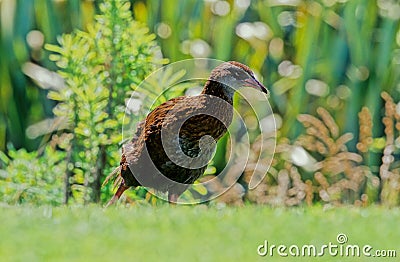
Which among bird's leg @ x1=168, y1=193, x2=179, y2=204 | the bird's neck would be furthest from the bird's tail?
the bird's neck

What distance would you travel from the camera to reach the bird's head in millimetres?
5695

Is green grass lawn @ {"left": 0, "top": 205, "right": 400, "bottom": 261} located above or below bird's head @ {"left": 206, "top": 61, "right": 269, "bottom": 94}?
below

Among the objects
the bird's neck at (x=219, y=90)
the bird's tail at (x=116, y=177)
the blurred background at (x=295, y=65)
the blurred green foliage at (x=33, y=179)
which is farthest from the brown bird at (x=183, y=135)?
the blurred background at (x=295, y=65)

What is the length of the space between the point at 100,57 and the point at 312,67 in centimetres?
173

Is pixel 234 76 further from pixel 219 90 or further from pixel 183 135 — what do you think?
pixel 183 135

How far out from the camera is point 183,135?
5.56 metres

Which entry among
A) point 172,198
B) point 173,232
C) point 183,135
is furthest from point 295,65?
point 173,232

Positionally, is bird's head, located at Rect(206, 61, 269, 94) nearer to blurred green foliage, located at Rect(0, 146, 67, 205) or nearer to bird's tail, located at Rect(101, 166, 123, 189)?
bird's tail, located at Rect(101, 166, 123, 189)

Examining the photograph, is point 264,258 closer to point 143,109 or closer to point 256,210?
point 256,210

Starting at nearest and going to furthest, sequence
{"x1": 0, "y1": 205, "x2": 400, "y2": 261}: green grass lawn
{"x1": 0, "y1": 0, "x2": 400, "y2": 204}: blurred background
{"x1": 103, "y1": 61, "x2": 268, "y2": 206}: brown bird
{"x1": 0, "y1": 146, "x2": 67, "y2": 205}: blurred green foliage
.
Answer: {"x1": 0, "y1": 205, "x2": 400, "y2": 261}: green grass lawn, {"x1": 103, "y1": 61, "x2": 268, "y2": 206}: brown bird, {"x1": 0, "y1": 146, "x2": 67, "y2": 205}: blurred green foliage, {"x1": 0, "y1": 0, "x2": 400, "y2": 204}: blurred background

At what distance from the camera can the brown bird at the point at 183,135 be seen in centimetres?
558

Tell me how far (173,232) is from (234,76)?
104 centimetres

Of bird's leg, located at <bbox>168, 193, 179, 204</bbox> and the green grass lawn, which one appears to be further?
bird's leg, located at <bbox>168, 193, 179, 204</bbox>

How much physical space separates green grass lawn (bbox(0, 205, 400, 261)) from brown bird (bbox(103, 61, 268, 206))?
0.72 feet
